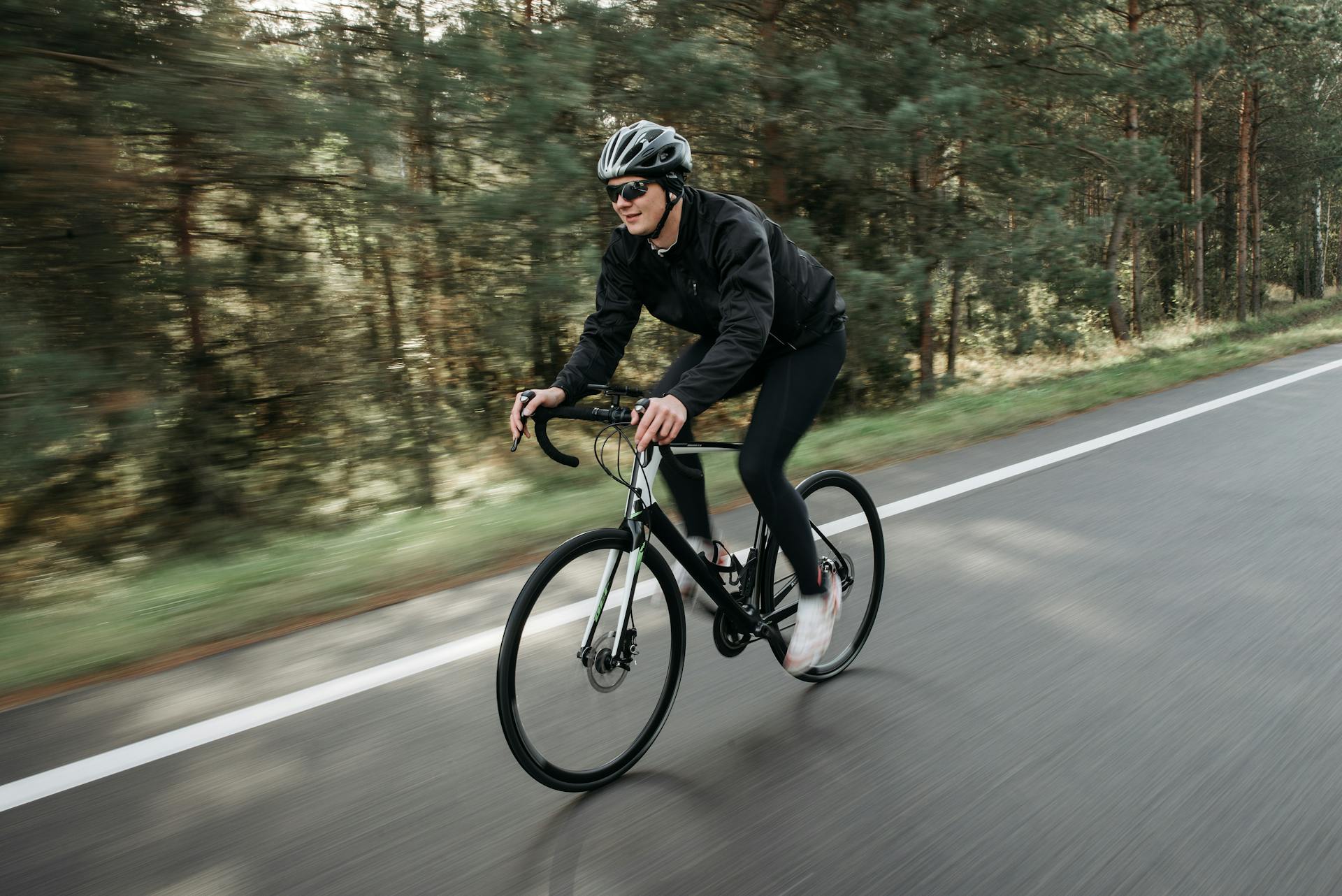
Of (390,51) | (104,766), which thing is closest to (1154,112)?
(390,51)

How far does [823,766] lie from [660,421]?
1.24m

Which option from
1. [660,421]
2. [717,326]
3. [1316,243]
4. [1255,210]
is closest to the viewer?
[660,421]

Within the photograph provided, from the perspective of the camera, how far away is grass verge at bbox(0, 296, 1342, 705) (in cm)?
414

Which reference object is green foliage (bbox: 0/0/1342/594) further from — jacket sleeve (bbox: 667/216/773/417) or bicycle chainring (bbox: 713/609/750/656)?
jacket sleeve (bbox: 667/216/773/417)

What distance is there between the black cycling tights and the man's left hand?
43 centimetres

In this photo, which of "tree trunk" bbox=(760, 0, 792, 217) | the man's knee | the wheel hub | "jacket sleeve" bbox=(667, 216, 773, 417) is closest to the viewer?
"jacket sleeve" bbox=(667, 216, 773, 417)

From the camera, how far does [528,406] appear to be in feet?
9.82

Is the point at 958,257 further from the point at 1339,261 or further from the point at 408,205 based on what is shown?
the point at 1339,261

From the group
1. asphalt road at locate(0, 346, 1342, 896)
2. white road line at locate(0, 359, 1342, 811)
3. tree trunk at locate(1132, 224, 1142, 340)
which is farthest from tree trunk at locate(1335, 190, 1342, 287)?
white road line at locate(0, 359, 1342, 811)

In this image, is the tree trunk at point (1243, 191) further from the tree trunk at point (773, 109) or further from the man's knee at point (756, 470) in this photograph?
the man's knee at point (756, 470)

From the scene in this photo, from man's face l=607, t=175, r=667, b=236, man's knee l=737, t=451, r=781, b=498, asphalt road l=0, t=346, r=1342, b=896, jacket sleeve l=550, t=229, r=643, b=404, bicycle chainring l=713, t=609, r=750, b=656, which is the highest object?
man's face l=607, t=175, r=667, b=236

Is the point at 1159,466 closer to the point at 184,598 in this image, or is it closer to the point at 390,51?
the point at 184,598

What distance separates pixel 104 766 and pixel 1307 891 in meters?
3.42

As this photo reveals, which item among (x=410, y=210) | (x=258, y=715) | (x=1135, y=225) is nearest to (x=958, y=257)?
(x=410, y=210)
